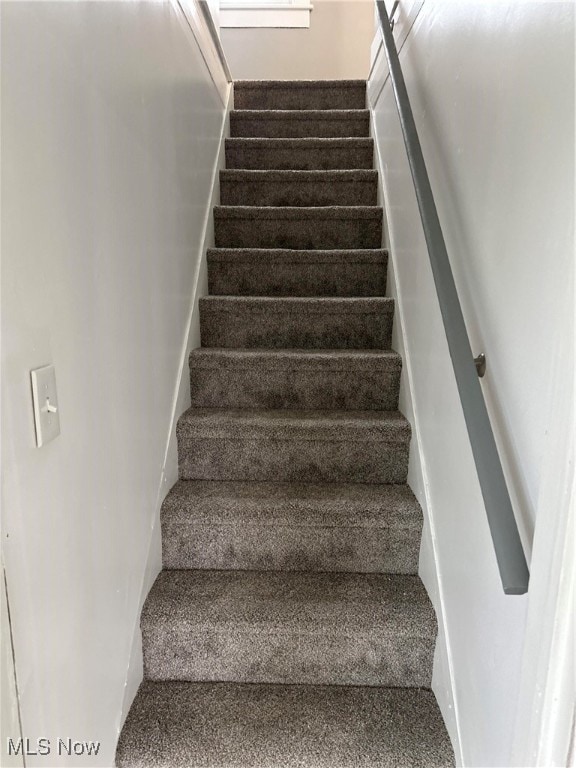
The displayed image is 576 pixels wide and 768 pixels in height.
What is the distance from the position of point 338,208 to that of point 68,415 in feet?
6.10

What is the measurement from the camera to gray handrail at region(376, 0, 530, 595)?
755 mm

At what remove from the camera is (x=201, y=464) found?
1692 mm

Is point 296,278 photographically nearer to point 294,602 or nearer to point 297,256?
point 297,256

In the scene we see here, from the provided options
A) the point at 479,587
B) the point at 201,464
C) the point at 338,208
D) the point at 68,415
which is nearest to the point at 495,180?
the point at 479,587

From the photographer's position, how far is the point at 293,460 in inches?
66.1

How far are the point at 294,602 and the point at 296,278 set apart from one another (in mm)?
1370

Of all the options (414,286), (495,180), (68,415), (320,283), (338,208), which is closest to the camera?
(68,415)

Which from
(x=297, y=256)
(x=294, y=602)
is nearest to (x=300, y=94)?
(x=297, y=256)

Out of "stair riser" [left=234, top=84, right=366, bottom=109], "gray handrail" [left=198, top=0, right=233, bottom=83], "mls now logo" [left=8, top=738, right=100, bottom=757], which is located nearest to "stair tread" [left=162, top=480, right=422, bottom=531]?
"mls now logo" [left=8, top=738, right=100, bottom=757]

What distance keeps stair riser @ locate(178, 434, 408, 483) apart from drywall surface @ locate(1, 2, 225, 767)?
0.14m

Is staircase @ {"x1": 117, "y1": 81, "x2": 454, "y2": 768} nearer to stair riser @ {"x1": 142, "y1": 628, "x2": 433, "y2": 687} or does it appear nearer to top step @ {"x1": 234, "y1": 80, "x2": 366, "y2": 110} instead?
stair riser @ {"x1": 142, "y1": 628, "x2": 433, "y2": 687}

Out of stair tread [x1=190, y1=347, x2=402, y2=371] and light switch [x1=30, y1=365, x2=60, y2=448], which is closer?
light switch [x1=30, y1=365, x2=60, y2=448]

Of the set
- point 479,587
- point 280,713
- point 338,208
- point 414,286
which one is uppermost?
point 338,208

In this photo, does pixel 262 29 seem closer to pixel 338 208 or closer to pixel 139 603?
pixel 338 208
